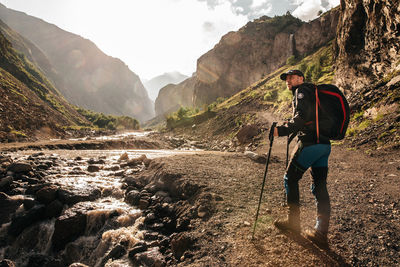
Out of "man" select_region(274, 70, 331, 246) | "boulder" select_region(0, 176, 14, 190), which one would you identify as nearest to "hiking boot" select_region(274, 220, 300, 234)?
"man" select_region(274, 70, 331, 246)

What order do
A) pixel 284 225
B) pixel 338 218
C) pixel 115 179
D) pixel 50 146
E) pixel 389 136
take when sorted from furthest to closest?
pixel 50 146 < pixel 115 179 < pixel 389 136 < pixel 338 218 < pixel 284 225

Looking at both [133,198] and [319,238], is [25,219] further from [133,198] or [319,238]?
[319,238]

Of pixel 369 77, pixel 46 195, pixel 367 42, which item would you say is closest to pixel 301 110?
pixel 46 195

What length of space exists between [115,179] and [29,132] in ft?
98.0

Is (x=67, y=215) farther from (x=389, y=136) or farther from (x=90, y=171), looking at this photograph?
(x=389, y=136)

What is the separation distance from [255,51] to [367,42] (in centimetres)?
10343

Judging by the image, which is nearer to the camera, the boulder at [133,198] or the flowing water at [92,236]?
the flowing water at [92,236]

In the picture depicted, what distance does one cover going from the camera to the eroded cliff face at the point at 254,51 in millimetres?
83706

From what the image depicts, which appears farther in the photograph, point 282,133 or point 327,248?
point 282,133

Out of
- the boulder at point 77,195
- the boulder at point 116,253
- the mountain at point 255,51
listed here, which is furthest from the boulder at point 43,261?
the mountain at point 255,51

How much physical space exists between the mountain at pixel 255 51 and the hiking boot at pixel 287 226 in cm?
8901

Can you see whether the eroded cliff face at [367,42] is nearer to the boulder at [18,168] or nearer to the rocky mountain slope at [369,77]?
the rocky mountain slope at [369,77]

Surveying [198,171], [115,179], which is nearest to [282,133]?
[198,171]

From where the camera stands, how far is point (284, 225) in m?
4.37
